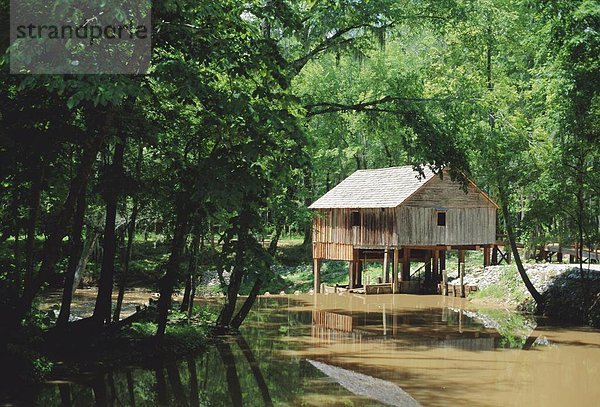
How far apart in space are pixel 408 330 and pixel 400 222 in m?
11.0

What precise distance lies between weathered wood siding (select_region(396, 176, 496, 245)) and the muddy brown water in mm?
8351

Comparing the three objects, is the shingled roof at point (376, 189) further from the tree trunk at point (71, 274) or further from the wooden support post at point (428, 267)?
the tree trunk at point (71, 274)

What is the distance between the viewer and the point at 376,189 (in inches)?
1284

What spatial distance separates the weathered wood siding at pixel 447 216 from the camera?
3123cm

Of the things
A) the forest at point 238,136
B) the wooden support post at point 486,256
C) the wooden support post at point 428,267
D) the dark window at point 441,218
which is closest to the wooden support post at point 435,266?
the wooden support post at point 428,267

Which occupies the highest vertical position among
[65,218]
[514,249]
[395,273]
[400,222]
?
[400,222]

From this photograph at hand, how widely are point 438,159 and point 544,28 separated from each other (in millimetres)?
6984

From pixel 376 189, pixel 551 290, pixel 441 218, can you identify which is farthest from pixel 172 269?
pixel 441 218

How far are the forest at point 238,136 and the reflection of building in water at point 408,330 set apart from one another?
3260mm

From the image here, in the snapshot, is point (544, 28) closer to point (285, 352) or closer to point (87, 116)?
point (285, 352)

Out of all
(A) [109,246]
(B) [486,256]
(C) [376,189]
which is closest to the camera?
(A) [109,246]

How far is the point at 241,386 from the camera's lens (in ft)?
42.4

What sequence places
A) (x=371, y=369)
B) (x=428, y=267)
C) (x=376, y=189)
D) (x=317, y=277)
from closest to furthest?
(x=371, y=369) → (x=376, y=189) → (x=317, y=277) → (x=428, y=267)

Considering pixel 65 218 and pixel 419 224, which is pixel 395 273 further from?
pixel 65 218
